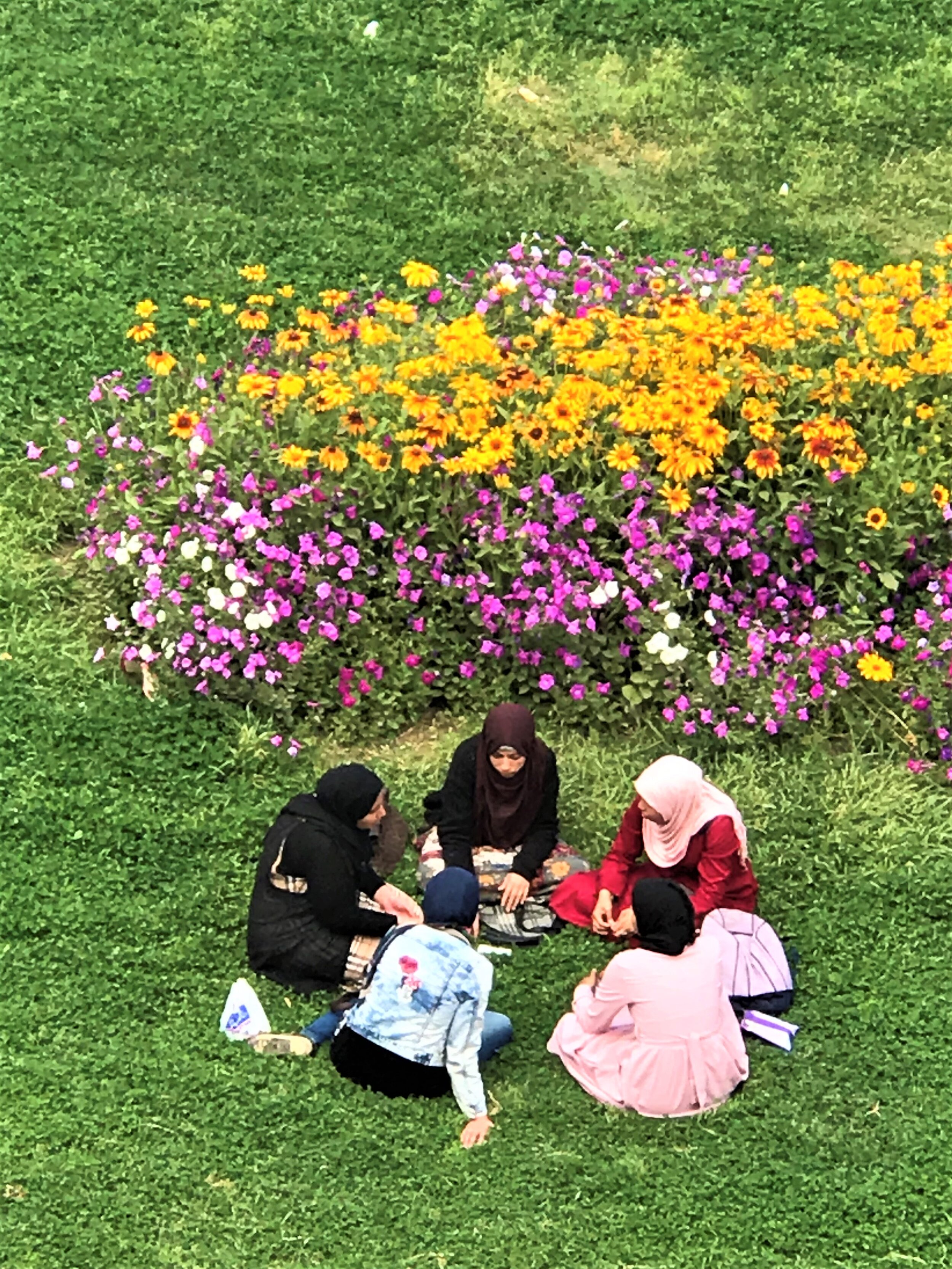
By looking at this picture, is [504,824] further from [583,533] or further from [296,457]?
[296,457]

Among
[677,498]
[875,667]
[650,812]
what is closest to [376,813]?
[650,812]

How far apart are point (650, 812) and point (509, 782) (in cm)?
63

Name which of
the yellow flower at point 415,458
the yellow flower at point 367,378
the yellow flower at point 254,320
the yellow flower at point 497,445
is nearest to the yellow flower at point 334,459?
the yellow flower at point 415,458

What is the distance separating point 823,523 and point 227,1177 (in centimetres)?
376

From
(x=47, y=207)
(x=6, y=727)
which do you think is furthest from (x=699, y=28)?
(x=6, y=727)

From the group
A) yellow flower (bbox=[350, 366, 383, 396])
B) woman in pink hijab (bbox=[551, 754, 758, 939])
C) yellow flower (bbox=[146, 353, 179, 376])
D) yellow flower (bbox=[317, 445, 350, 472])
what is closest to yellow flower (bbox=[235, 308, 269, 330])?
yellow flower (bbox=[146, 353, 179, 376])

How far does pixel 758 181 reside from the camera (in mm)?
10477

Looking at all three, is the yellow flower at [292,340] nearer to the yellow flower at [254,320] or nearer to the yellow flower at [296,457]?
the yellow flower at [254,320]

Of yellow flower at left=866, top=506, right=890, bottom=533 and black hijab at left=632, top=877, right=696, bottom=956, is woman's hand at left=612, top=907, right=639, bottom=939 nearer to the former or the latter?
black hijab at left=632, top=877, right=696, bottom=956

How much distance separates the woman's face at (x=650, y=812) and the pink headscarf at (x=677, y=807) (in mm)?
11

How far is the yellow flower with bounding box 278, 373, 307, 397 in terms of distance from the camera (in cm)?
710

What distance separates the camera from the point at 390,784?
6.87 metres

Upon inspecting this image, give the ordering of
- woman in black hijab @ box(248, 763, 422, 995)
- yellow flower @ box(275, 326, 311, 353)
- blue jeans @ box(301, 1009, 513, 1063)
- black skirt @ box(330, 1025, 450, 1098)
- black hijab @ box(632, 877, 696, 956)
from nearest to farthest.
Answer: black hijab @ box(632, 877, 696, 956), black skirt @ box(330, 1025, 450, 1098), blue jeans @ box(301, 1009, 513, 1063), woman in black hijab @ box(248, 763, 422, 995), yellow flower @ box(275, 326, 311, 353)

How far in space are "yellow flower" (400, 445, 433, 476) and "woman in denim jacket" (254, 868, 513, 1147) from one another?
2067 millimetres
